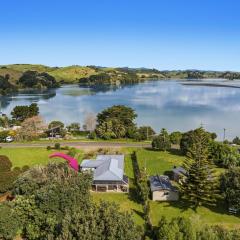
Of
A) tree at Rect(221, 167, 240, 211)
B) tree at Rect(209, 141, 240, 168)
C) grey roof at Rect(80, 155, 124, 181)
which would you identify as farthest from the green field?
tree at Rect(209, 141, 240, 168)

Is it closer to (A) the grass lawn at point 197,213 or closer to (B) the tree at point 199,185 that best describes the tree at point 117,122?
(A) the grass lawn at point 197,213

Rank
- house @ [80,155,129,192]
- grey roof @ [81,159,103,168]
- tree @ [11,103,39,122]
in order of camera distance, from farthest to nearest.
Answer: tree @ [11,103,39,122], grey roof @ [81,159,103,168], house @ [80,155,129,192]

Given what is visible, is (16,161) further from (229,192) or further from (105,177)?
(229,192)

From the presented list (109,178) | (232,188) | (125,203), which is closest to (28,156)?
(109,178)

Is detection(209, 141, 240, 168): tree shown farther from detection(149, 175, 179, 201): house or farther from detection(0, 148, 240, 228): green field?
detection(149, 175, 179, 201): house

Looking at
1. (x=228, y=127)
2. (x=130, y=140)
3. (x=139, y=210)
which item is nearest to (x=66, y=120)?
(x=130, y=140)

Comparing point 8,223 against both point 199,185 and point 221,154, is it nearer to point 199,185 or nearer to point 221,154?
point 199,185
